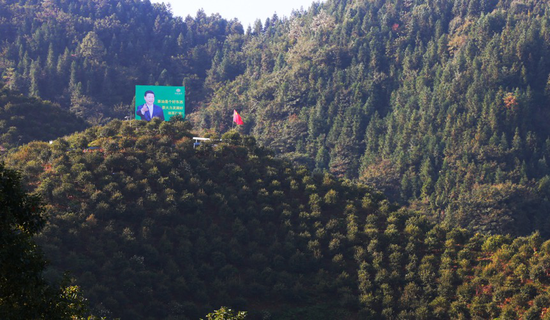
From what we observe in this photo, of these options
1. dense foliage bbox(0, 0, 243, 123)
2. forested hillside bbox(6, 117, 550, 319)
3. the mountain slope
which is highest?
dense foliage bbox(0, 0, 243, 123)

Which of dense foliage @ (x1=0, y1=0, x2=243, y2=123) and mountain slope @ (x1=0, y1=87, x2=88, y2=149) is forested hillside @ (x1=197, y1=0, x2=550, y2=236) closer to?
dense foliage @ (x1=0, y1=0, x2=243, y2=123)

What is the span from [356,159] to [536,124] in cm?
2144

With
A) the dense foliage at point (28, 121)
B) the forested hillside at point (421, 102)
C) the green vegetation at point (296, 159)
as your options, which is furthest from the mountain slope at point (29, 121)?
the forested hillside at point (421, 102)

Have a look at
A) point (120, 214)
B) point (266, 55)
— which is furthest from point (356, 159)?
point (120, 214)

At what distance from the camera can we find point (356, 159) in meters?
85.6

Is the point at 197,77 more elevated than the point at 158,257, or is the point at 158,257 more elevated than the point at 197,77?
the point at 197,77

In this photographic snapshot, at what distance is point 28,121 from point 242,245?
26225mm

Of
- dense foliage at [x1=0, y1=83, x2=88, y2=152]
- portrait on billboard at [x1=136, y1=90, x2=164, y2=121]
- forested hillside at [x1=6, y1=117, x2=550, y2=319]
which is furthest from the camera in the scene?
portrait on billboard at [x1=136, y1=90, x2=164, y2=121]

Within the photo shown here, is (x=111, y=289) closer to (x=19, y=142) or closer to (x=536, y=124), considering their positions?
(x=19, y=142)

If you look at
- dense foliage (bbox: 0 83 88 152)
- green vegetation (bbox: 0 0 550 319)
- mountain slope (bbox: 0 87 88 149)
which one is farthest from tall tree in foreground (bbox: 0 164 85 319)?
mountain slope (bbox: 0 87 88 149)

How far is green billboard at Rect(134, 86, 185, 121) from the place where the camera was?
5734 centimetres

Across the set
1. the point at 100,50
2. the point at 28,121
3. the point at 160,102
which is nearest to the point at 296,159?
the point at 160,102

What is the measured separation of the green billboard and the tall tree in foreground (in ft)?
149

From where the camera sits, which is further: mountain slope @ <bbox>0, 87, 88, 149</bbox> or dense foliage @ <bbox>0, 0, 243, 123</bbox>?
dense foliage @ <bbox>0, 0, 243, 123</bbox>
